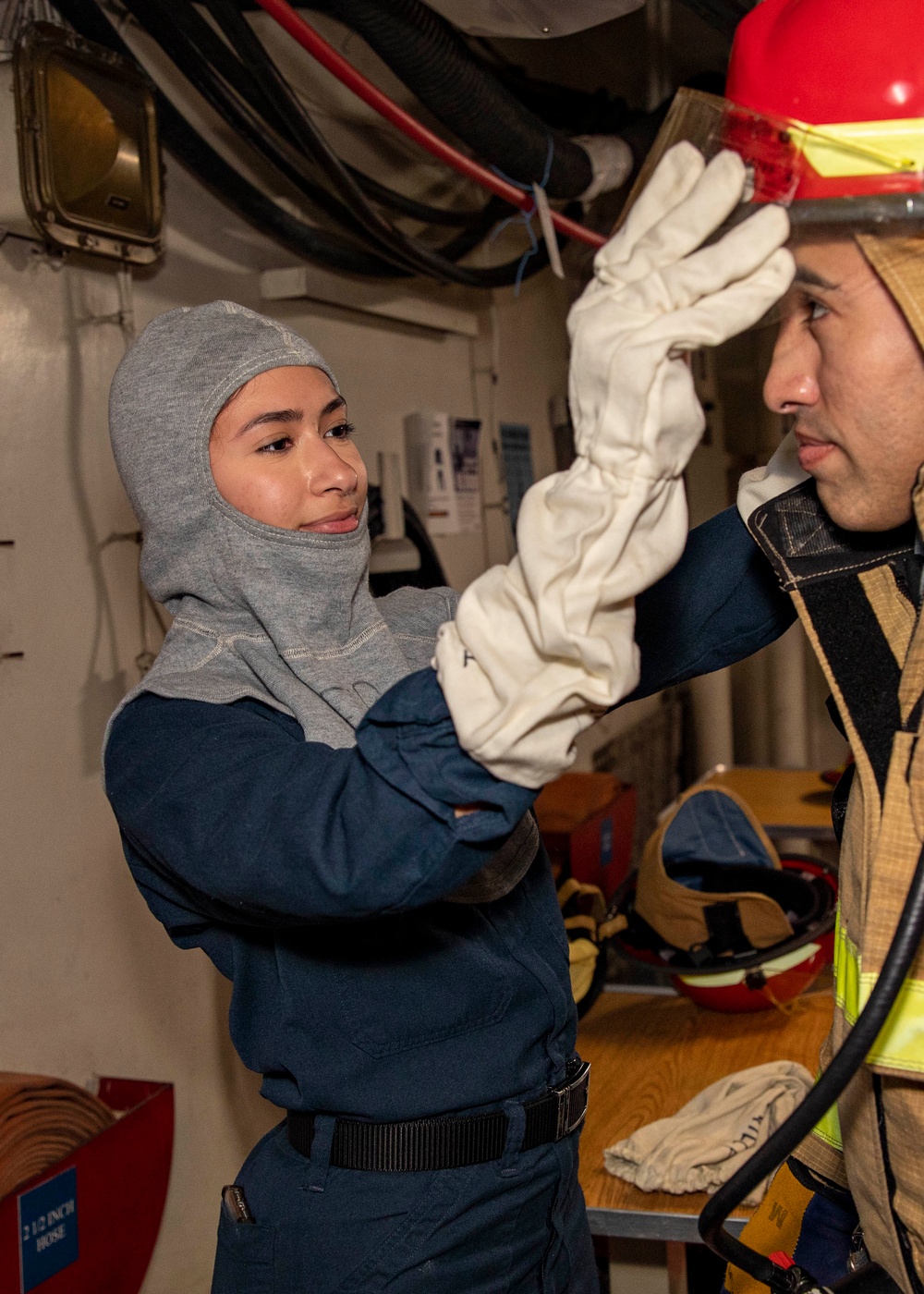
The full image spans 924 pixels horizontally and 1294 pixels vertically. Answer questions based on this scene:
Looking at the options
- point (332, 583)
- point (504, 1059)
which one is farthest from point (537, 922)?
point (332, 583)

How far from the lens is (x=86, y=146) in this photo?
1.81m

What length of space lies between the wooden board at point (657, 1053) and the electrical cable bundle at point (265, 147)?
159 centimetres

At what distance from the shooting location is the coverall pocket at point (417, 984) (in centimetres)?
115

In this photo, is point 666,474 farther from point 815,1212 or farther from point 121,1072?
point 121,1072

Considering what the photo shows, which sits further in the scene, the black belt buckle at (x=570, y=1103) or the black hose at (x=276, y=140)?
the black hose at (x=276, y=140)

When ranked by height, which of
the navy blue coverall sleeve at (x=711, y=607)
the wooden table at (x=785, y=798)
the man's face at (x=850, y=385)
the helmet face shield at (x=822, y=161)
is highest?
the helmet face shield at (x=822, y=161)

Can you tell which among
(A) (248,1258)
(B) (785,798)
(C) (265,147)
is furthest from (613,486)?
(B) (785,798)

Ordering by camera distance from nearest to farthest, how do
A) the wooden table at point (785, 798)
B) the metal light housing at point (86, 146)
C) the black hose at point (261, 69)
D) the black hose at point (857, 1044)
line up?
the black hose at point (857, 1044) → the metal light housing at point (86, 146) → the black hose at point (261, 69) → the wooden table at point (785, 798)

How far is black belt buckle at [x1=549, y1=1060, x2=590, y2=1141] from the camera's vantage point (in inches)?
48.5

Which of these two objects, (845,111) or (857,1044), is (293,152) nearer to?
(845,111)

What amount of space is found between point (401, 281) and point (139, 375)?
1.75m

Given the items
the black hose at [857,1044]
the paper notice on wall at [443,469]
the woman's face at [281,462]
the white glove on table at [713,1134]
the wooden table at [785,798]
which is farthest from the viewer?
the wooden table at [785,798]

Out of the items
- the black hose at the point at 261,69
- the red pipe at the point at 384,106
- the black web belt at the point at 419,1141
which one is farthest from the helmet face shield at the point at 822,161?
the black hose at the point at 261,69

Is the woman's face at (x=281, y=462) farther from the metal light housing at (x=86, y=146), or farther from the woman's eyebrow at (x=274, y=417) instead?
the metal light housing at (x=86, y=146)
